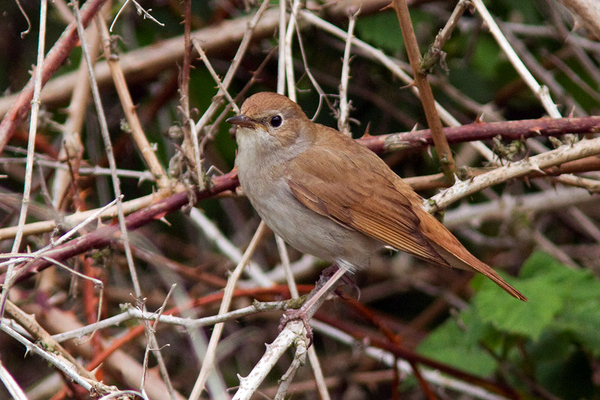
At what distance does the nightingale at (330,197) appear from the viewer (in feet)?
11.2

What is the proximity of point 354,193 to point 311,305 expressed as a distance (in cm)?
71

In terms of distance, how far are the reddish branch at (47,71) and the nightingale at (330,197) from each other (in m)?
0.88

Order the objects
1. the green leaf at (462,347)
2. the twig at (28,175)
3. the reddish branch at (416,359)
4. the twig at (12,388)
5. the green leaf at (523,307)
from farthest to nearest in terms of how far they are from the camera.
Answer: the green leaf at (462,347) < the reddish branch at (416,359) < the green leaf at (523,307) < the twig at (28,175) < the twig at (12,388)

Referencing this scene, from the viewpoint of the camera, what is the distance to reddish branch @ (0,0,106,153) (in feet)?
9.77

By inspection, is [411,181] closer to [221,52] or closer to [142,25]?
[221,52]

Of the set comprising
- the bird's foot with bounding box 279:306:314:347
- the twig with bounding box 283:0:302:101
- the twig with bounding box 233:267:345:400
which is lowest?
the bird's foot with bounding box 279:306:314:347

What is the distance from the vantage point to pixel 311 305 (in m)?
3.12

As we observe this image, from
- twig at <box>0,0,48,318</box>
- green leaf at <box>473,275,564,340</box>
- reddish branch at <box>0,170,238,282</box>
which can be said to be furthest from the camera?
green leaf at <box>473,275,564,340</box>

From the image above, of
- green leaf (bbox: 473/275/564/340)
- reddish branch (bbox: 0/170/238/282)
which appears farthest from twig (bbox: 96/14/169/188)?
green leaf (bbox: 473/275/564/340)

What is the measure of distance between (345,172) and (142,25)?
2.68m

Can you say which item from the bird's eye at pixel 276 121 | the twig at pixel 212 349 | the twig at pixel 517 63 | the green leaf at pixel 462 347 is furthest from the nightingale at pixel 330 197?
the twig at pixel 517 63

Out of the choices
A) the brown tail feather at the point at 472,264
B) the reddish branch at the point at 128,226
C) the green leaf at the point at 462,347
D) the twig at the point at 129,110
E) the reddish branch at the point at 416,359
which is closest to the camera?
the reddish branch at the point at 128,226

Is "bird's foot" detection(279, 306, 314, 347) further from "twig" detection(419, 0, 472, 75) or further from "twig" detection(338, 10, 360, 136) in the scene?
"twig" detection(419, 0, 472, 75)

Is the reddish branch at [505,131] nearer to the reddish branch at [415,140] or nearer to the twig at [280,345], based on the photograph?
the reddish branch at [415,140]
